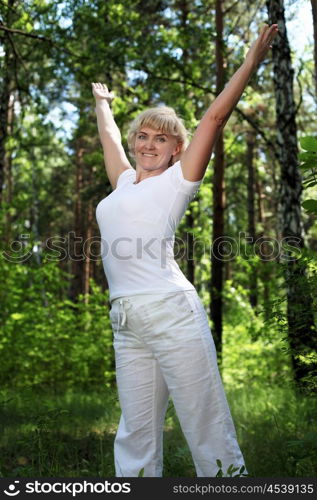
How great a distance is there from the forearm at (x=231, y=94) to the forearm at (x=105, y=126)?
0.92 meters

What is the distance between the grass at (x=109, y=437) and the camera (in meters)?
Result: 4.02

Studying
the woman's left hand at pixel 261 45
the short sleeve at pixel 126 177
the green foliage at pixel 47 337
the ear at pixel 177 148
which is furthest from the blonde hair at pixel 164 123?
the green foliage at pixel 47 337

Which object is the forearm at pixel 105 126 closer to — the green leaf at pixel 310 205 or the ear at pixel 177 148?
the ear at pixel 177 148

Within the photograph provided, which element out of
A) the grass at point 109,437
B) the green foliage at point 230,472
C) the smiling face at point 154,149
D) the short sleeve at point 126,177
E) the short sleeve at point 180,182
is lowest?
the grass at point 109,437

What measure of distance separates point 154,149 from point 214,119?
417 millimetres

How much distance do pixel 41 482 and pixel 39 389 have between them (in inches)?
311

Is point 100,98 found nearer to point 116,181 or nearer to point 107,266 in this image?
point 116,181

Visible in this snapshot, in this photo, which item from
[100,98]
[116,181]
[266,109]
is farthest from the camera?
[266,109]

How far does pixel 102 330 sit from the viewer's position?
11.0 metres

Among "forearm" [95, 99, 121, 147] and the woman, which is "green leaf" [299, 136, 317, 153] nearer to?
the woman

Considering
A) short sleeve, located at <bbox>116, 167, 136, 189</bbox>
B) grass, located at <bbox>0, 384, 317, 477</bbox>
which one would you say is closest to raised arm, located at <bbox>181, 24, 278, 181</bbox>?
short sleeve, located at <bbox>116, 167, 136, 189</bbox>

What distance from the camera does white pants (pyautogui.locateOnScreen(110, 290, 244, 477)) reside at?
274 centimetres

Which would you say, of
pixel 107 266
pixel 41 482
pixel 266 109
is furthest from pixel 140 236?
pixel 266 109

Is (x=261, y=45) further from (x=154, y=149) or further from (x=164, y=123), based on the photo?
(x=154, y=149)
